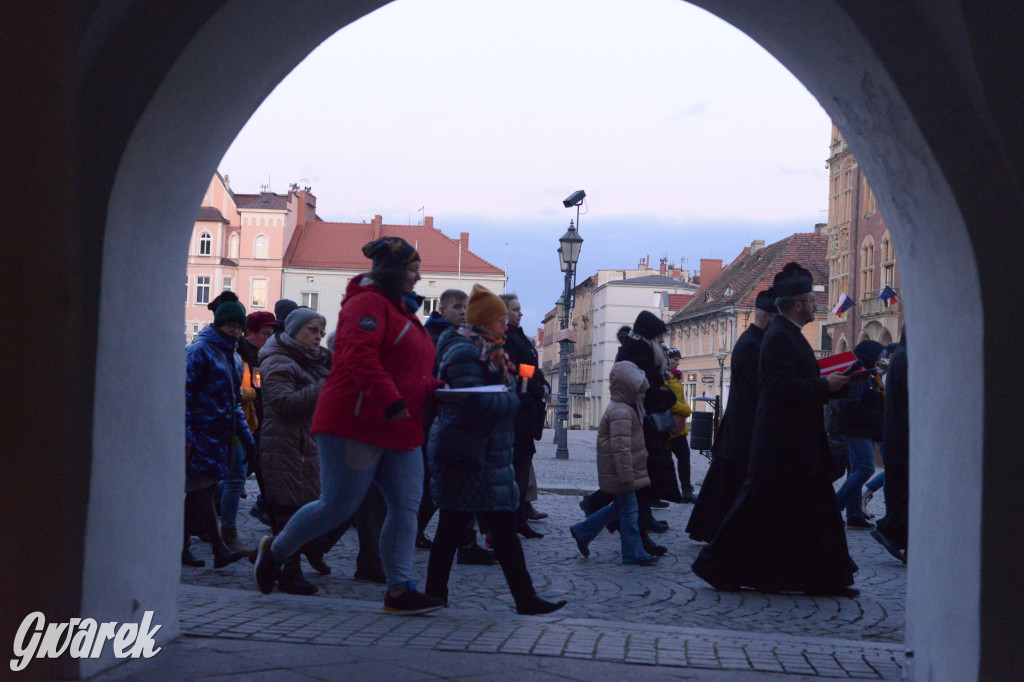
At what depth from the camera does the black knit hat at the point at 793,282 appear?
289 inches

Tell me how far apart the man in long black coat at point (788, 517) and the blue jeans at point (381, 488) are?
2131 millimetres

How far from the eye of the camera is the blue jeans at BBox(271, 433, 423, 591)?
577 cm

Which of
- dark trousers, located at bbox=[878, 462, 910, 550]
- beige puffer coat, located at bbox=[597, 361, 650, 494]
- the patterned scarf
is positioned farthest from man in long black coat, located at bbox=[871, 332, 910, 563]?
the patterned scarf

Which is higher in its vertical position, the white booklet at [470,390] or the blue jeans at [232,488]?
the white booklet at [470,390]

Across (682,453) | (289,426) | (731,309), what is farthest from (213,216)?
(289,426)

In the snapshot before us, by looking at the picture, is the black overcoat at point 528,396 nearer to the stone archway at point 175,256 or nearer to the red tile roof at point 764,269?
the stone archway at point 175,256

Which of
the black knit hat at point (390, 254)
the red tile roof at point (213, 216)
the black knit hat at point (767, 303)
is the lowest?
the black knit hat at point (767, 303)

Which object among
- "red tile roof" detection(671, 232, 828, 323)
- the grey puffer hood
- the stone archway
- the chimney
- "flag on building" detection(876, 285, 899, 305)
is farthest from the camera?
the chimney

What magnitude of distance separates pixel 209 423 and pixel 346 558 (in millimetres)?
1488

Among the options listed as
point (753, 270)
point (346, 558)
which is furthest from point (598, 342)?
point (346, 558)

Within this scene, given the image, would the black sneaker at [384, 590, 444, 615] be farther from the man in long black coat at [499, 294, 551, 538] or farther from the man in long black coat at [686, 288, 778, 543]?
the man in long black coat at [499, 294, 551, 538]

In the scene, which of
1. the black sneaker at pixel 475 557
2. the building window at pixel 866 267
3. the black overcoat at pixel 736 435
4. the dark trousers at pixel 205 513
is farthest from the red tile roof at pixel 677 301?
the dark trousers at pixel 205 513

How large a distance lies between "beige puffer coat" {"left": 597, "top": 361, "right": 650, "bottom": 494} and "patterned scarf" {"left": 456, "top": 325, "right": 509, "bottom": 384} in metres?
2.29

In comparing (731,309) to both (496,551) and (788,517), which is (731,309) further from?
(496,551)
